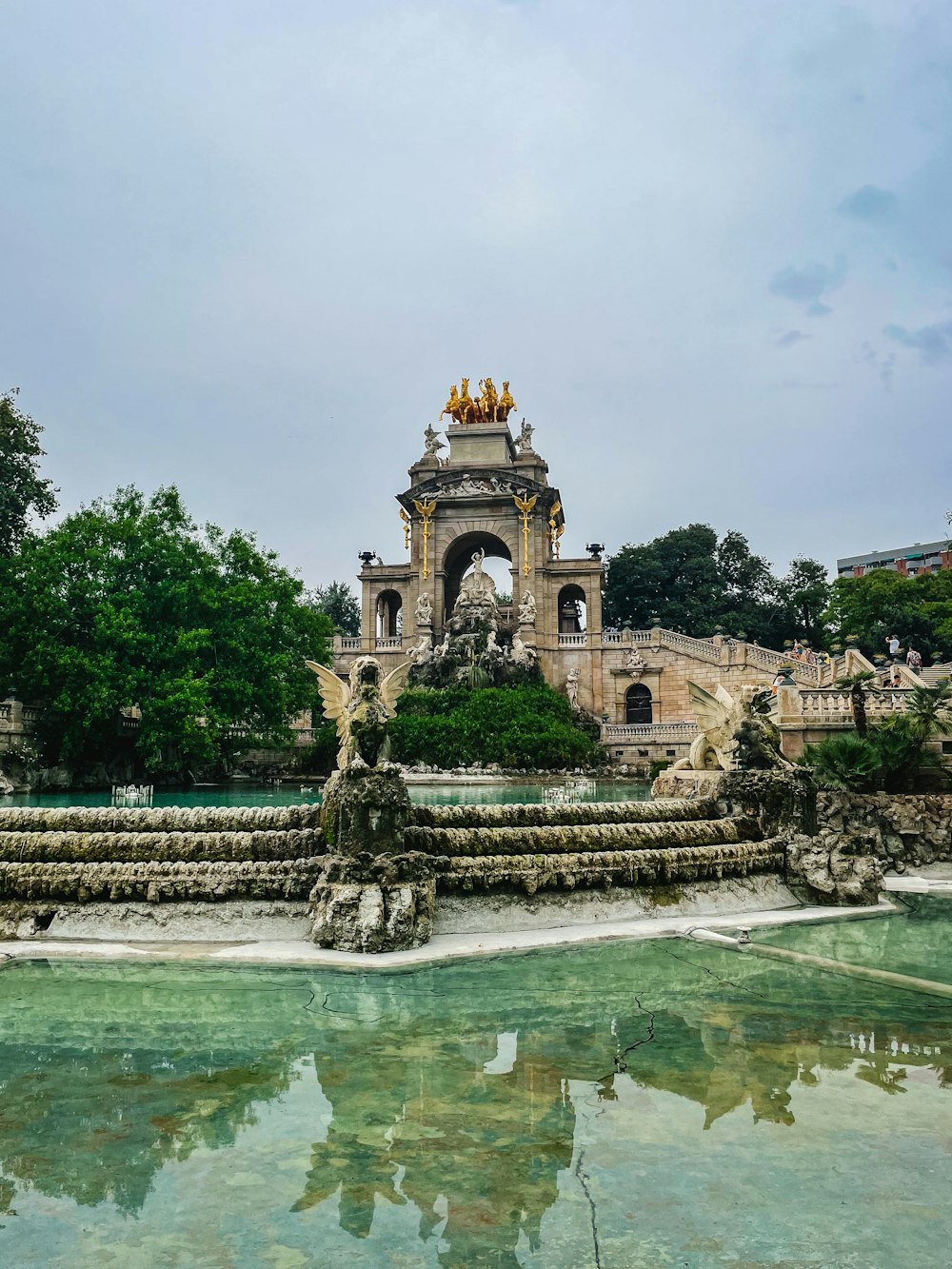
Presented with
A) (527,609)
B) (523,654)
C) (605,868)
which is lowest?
(605,868)

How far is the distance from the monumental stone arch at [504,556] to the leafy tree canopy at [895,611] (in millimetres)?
11697

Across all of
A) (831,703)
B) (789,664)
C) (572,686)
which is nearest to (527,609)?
(572,686)

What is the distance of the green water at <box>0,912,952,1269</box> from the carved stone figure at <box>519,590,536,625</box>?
3480 centimetres

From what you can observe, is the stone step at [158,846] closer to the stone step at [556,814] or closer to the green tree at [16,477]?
the stone step at [556,814]

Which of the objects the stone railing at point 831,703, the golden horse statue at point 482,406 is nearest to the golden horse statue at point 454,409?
the golden horse statue at point 482,406

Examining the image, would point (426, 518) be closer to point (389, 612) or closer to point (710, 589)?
point (389, 612)

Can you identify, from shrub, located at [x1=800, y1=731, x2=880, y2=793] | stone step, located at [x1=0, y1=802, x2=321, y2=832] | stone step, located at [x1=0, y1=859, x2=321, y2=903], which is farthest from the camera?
shrub, located at [x1=800, y1=731, x2=880, y2=793]

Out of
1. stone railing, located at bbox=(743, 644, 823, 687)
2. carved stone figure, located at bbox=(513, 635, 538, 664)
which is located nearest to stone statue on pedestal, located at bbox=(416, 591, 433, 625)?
carved stone figure, located at bbox=(513, 635, 538, 664)

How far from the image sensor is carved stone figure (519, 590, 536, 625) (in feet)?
136

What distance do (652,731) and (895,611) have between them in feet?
43.8

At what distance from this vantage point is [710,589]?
171 feet

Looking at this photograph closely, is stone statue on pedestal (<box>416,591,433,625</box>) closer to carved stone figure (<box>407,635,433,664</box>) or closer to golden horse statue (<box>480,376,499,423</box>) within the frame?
carved stone figure (<box>407,635,433,664</box>)

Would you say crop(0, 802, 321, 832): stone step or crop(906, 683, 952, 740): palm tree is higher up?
crop(906, 683, 952, 740): palm tree

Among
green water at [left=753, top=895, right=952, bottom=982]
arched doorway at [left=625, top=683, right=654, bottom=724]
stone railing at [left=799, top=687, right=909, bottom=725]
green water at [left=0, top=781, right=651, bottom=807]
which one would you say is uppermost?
arched doorway at [left=625, top=683, right=654, bottom=724]
